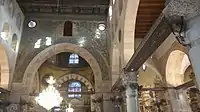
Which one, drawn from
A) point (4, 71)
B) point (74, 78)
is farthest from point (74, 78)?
point (4, 71)

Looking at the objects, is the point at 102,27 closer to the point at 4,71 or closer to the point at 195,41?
the point at 4,71

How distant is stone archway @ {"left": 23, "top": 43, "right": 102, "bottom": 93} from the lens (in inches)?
547

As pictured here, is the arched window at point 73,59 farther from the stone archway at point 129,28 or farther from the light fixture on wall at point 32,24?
the stone archway at point 129,28

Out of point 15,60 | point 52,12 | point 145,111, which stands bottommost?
point 145,111

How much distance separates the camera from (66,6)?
14977mm

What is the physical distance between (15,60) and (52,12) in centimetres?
406

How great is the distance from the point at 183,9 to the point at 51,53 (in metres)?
12.1

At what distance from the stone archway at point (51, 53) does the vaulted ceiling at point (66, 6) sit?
243 centimetres

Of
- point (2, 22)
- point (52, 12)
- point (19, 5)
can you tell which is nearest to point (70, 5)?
point (52, 12)

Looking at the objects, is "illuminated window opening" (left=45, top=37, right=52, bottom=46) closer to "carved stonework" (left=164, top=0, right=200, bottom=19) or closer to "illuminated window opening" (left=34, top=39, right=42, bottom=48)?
"illuminated window opening" (left=34, top=39, right=42, bottom=48)

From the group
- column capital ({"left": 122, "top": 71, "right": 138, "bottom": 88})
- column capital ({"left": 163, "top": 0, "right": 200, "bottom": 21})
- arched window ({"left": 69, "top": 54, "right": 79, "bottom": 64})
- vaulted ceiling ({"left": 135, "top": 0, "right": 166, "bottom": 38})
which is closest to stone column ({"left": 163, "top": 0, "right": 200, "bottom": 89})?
column capital ({"left": 163, "top": 0, "right": 200, "bottom": 21})

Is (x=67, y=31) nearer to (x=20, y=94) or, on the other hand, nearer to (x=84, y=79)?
(x=20, y=94)

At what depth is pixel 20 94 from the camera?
1337 cm

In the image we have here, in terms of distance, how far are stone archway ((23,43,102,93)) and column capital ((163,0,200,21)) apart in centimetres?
1063
